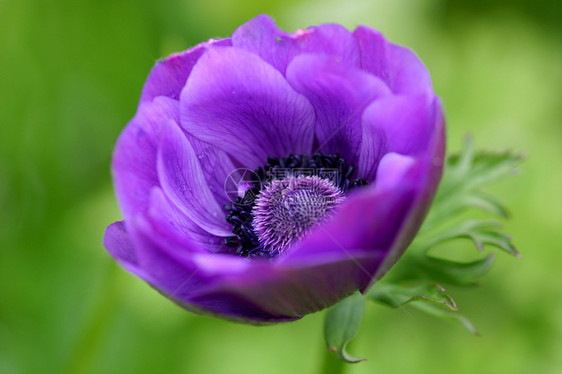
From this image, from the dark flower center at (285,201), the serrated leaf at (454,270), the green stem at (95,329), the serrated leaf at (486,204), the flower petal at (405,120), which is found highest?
the flower petal at (405,120)

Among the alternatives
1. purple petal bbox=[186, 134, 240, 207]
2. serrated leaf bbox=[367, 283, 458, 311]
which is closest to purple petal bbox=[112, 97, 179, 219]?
purple petal bbox=[186, 134, 240, 207]

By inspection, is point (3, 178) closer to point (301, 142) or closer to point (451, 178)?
point (301, 142)

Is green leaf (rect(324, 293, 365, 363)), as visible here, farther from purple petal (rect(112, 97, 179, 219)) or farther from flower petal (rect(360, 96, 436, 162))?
purple petal (rect(112, 97, 179, 219))

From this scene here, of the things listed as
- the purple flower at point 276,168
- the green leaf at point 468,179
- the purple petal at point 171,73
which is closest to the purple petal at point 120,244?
the purple flower at point 276,168

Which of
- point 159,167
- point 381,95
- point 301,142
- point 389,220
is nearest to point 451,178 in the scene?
point 301,142

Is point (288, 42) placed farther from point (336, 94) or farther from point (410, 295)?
point (410, 295)

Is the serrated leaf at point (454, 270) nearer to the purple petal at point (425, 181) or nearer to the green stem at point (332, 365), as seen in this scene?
the green stem at point (332, 365)
